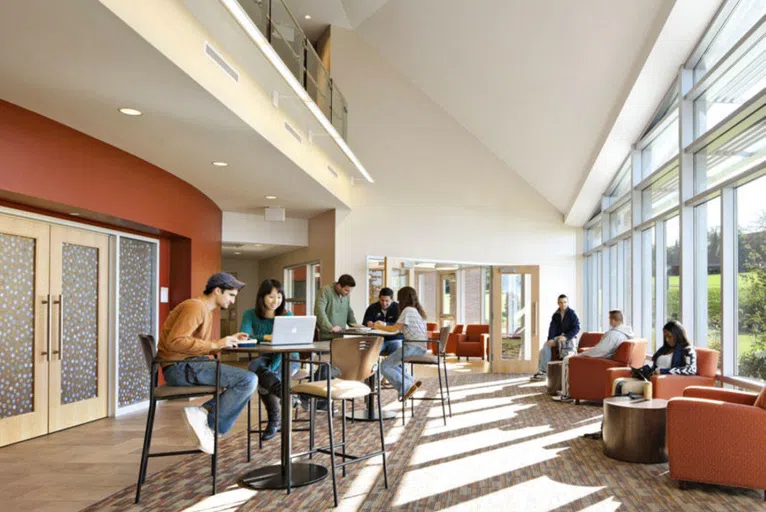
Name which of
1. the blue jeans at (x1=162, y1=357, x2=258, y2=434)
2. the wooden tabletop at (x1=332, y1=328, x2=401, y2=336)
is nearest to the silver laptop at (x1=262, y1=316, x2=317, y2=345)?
the blue jeans at (x1=162, y1=357, x2=258, y2=434)

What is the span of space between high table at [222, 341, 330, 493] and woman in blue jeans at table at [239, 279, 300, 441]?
87 centimetres

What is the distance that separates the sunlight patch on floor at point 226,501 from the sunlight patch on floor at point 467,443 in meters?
1.37

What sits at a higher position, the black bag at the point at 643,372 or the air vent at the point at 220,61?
the air vent at the point at 220,61

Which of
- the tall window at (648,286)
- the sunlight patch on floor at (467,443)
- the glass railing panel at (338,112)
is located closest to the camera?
the sunlight patch on floor at (467,443)

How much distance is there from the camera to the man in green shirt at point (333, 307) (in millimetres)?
7223

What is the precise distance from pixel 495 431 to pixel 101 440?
3.69m

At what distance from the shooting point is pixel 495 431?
6.56m

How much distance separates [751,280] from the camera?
5762mm

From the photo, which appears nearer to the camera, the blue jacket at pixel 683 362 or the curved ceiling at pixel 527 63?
the blue jacket at pixel 683 362

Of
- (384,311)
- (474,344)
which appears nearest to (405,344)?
(384,311)

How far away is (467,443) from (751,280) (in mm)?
2794

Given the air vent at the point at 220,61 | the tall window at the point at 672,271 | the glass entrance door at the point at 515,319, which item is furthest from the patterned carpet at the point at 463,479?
the glass entrance door at the point at 515,319

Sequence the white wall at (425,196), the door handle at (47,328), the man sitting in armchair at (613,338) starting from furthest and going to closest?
the white wall at (425,196) → the man sitting in armchair at (613,338) → the door handle at (47,328)

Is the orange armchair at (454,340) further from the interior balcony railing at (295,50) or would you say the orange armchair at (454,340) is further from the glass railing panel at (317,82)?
the glass railing panel at (317,82)
